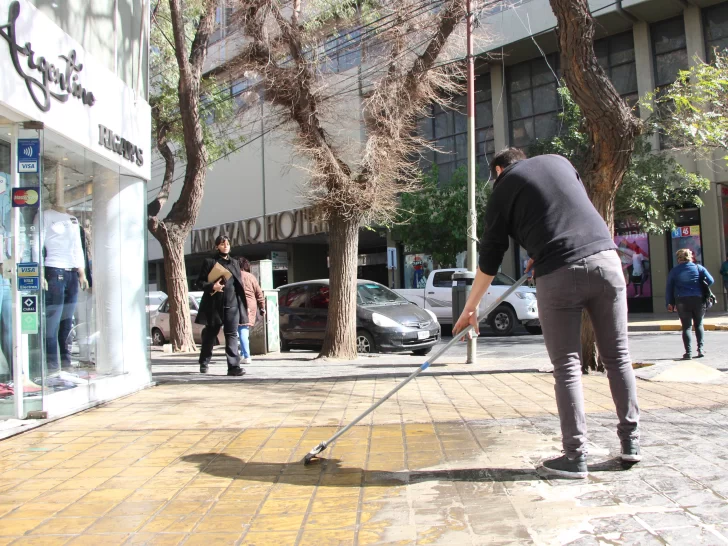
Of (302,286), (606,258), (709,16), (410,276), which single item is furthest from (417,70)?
(410,276)

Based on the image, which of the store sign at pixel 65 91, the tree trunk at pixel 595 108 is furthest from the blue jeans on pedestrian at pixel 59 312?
the tree trunk at pixel 595 108

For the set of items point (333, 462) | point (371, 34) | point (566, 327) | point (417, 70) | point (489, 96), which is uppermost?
point (489, 96)

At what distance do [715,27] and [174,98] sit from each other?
15.4 metres

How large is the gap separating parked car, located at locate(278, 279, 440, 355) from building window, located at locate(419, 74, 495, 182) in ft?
41.2

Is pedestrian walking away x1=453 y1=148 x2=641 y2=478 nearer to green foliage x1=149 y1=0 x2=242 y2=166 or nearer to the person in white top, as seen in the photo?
the person in white top

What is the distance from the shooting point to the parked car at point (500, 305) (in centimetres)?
1653

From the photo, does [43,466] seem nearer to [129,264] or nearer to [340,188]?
[129,264]

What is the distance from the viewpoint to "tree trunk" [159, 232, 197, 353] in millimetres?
13773

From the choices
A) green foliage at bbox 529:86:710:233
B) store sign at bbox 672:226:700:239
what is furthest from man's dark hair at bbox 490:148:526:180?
store sign at bbox 672:226:700:239

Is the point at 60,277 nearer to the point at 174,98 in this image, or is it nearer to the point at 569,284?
the point at 569,284

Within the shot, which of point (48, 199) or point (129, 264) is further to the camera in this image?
point (129, 264)

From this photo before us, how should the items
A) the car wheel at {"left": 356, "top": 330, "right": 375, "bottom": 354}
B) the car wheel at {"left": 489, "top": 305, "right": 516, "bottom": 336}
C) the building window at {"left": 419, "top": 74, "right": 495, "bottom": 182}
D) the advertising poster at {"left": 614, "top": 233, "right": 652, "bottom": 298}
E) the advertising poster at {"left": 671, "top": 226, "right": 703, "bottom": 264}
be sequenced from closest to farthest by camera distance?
the car wheel at {"left": 356, "top": 330, "right": 375, "bottom": 354}
the car wheel at {"left": 489, "top": 305, "right": 516, "bottom": 336}
the advertising poster at {"left": 671, "top": 226, "right": 703, "bottom": 264}
the advertising poster at {"left": 614, "top": 233, "right": 652, "bottom": 298}
the building window at {"left": 419, "top": 74, "right": 495, "bottom": 182}

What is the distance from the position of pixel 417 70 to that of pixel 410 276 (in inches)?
684

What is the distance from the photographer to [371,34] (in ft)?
40.1
